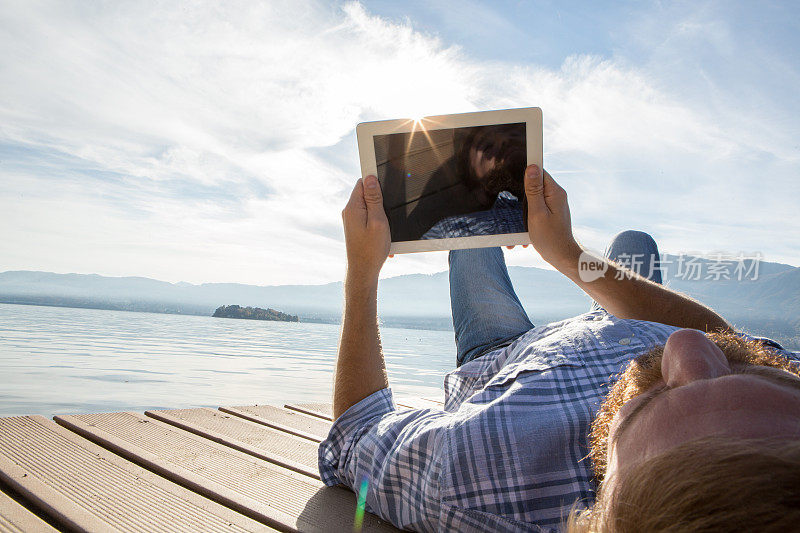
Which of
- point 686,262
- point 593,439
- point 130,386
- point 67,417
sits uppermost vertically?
point 686,262

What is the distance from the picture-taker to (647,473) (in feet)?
1.73

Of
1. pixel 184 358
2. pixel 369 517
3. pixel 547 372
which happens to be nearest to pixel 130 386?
pixel 184 358

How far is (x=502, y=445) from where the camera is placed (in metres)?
0.90

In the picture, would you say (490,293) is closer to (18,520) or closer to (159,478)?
(159,478)

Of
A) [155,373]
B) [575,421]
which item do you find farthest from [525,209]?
[155,373]

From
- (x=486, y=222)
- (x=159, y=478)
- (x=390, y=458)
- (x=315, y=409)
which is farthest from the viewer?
(x=315, y=409)

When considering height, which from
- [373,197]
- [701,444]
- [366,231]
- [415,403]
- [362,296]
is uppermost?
[373,197]

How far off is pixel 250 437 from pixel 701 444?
60.7 inches

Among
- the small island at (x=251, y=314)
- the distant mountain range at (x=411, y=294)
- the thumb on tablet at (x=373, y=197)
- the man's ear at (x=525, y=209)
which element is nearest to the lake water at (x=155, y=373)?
the thumb on tablet at (x=373, y=197)

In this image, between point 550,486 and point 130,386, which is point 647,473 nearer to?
point 550,486

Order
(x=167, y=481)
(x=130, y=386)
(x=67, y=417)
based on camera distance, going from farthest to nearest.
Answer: (x=130, y=386) < (x=67, y=417) < (x=167, y=481)

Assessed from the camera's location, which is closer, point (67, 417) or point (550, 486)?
point (550, 486)

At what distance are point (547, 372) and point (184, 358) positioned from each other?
549 cm

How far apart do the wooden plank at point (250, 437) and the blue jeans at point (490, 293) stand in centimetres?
73
